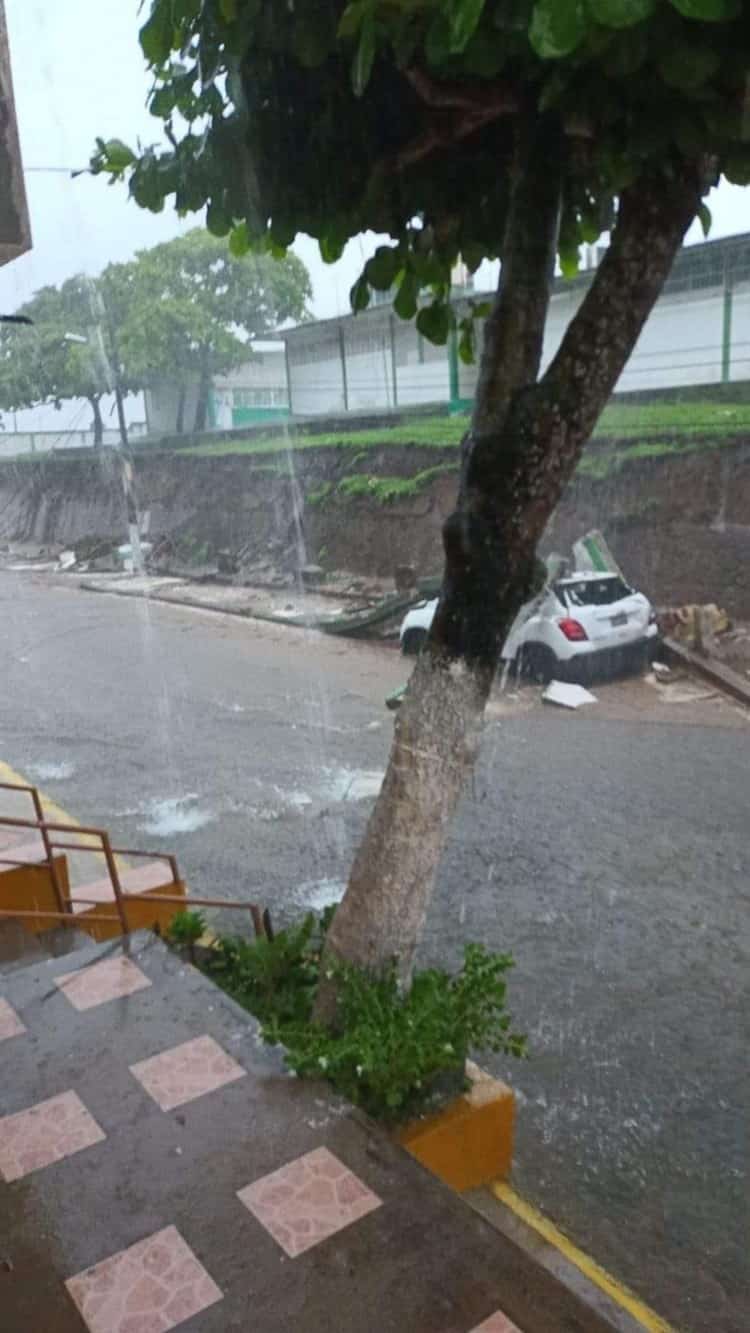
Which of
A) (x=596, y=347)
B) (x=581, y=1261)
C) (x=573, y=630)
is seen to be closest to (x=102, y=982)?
(x=581, y=1261)

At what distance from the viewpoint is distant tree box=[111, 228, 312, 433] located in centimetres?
880

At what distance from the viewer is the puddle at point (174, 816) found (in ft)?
19.9

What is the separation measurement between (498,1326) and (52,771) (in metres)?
6.12

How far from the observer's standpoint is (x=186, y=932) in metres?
3.44

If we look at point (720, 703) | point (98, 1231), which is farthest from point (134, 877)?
point (720, 703)

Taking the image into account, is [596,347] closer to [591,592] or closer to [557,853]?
[557,853]

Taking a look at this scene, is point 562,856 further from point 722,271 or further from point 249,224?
point 722,271

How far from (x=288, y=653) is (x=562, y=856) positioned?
5.88 m

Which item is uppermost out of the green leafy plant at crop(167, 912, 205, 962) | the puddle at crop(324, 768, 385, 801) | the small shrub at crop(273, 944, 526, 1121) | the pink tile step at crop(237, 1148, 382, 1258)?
the small shrub at crop(273, 944, 526, 1121)

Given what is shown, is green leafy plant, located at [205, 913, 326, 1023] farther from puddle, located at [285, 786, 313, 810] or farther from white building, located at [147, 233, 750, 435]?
white building, located at [147, 233, 750, 435]

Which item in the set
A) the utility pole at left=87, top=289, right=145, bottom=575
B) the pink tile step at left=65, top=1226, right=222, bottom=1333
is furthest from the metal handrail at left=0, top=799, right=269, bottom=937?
the utility pole at left=87, top=289, right=145, bottom=575

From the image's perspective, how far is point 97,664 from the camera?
11.0 metres

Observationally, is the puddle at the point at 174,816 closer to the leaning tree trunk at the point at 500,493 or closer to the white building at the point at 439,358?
the leaning tree trunk at the point at 500,493

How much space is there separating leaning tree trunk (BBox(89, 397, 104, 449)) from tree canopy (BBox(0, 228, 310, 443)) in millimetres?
823
